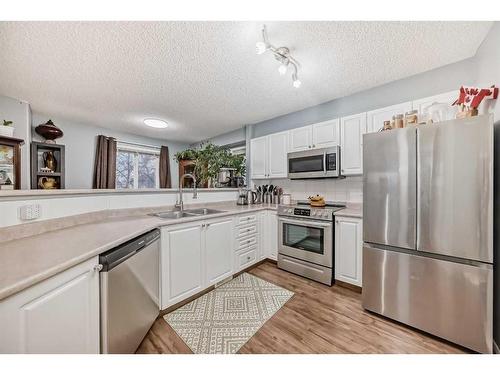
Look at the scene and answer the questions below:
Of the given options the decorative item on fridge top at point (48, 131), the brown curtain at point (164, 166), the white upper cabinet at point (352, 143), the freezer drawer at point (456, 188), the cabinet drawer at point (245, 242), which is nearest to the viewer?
the freezer drawer at point (456, 188)

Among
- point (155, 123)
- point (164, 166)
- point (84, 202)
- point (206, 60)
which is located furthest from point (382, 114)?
point (164, 166)

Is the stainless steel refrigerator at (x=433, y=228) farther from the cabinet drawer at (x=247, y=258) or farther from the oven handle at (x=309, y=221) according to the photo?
A: the cabinet drawer at (x=247, y=258)

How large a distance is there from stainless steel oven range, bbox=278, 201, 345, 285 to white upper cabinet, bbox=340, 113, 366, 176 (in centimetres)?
→ 52

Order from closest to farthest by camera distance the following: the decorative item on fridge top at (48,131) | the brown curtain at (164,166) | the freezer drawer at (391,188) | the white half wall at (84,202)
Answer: the white half wall at (84,202), the freezer drawer at (391,188), the decorative item on fridge top at (48,131), the brown curtain at (164,166)

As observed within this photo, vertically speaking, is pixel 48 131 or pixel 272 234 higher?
pixel 48 131

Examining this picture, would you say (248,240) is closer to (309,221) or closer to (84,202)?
(309,221)

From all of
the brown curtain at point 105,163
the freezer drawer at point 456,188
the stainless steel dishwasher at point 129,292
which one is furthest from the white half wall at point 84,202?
the brown curtain at point 105,163

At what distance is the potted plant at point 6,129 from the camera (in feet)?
Answer: 8.15

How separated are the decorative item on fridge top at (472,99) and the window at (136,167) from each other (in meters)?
5.44

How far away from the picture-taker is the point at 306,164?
269cm

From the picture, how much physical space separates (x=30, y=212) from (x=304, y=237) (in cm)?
245

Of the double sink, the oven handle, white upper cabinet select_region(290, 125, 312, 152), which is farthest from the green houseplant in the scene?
the oven handle

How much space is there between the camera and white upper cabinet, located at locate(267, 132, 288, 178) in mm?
3037
